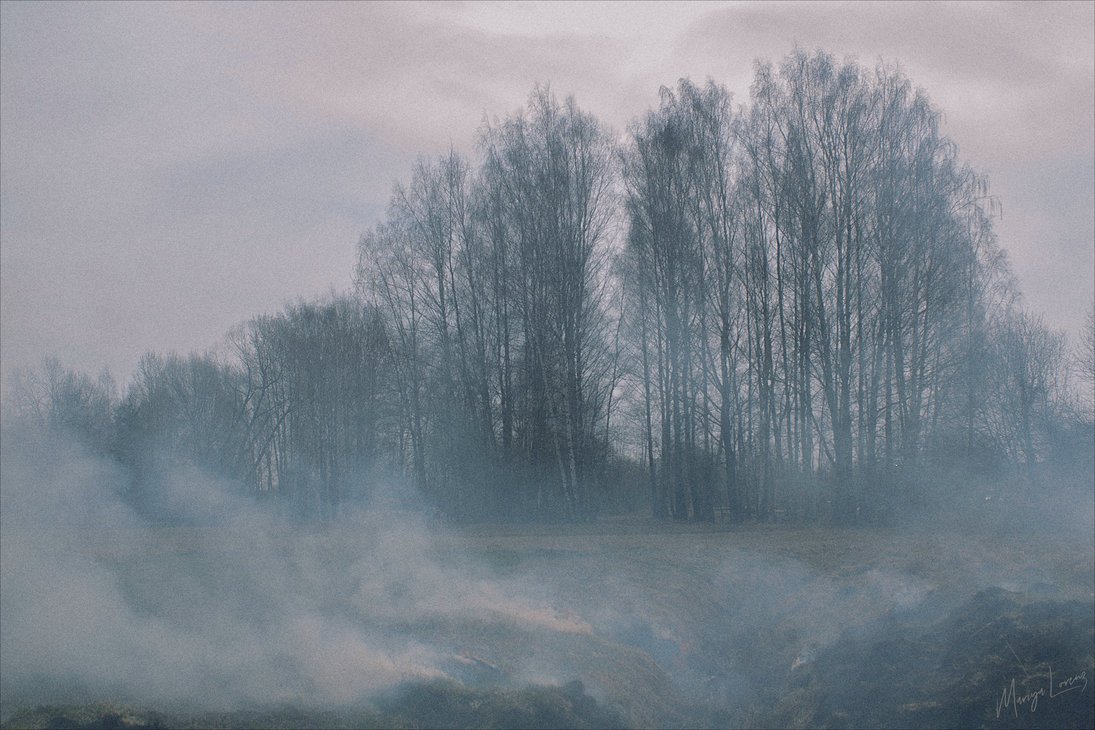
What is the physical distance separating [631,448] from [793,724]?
54249mm

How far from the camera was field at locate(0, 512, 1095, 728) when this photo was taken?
1179 cm

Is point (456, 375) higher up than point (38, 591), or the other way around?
point (456, 375)

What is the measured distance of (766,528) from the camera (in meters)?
32.7

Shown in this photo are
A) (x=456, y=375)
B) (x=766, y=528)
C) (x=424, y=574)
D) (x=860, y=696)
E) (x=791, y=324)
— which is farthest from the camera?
(x=456, y=375)

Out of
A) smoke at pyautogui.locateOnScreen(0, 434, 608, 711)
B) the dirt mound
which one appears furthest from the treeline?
the dirt mound

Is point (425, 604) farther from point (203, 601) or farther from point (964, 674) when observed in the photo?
point (964, 674)

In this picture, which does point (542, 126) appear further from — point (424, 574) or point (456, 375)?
point (424, 574)

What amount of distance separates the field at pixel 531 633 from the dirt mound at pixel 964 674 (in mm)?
36

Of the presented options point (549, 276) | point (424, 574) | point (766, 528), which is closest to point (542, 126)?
point (549, 276)

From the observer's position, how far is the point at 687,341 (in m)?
38.0
